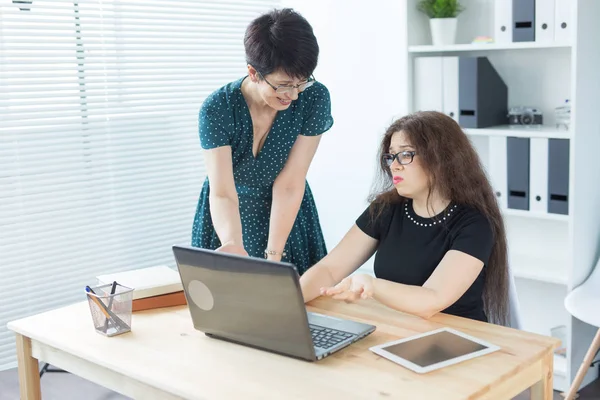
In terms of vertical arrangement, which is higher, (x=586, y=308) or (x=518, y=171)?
(x=518, y=171)

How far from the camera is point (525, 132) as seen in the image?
3143 millimetres

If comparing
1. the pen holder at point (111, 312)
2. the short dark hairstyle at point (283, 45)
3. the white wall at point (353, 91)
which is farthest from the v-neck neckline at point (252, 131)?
the white wall at point (353, 91)

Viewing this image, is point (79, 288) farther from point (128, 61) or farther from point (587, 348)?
point (587, 348)

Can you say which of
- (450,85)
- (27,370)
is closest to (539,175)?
(450,85)

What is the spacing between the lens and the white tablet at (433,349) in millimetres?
1624

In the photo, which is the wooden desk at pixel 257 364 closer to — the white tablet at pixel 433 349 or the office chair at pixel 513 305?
the white tablet at pixel 433 349

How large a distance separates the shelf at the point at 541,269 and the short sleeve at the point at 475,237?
1163mm

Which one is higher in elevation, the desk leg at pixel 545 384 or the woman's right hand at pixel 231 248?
the woman's right hand at pixel 231 248

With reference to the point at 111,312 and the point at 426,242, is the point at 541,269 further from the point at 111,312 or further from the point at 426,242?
the point at 111,312

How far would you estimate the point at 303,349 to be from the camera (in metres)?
1.67

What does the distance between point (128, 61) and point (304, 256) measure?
5.19ft

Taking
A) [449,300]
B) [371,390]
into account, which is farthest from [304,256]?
[371,390]

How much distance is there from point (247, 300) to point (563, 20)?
1.94m

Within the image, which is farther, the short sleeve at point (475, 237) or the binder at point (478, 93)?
the binder at point (478, 93)
